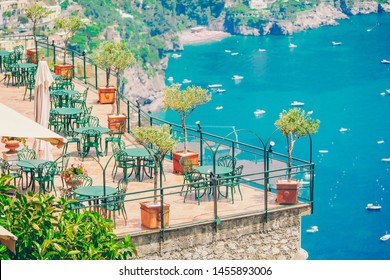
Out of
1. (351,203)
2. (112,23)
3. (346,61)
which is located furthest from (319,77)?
(351,203)

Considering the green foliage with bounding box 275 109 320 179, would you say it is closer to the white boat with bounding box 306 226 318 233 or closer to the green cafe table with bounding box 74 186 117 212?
the green cafe table with bounding box 74 186 117 212

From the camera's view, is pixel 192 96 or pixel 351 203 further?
pixel 351 203

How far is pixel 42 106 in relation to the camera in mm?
18188

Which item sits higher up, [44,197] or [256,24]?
[44,197]

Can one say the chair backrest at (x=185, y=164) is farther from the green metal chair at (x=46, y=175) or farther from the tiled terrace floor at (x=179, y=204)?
the green metal chair at (x=46, y=175)

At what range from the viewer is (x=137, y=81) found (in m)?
152

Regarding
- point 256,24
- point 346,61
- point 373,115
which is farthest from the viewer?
point 256,24

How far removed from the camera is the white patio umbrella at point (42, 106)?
17547mm

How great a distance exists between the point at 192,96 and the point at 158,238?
4725 millimetres

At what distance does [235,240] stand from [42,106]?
16.1 feet

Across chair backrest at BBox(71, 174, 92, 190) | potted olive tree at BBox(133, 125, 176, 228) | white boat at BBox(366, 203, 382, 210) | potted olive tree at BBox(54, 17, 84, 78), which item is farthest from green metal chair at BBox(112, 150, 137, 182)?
white boat at BBox(366, 203, 382, 210)

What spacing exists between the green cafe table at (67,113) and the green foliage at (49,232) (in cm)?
938

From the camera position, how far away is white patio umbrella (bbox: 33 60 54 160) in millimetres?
17547

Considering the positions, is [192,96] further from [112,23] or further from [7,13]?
[112,23]
